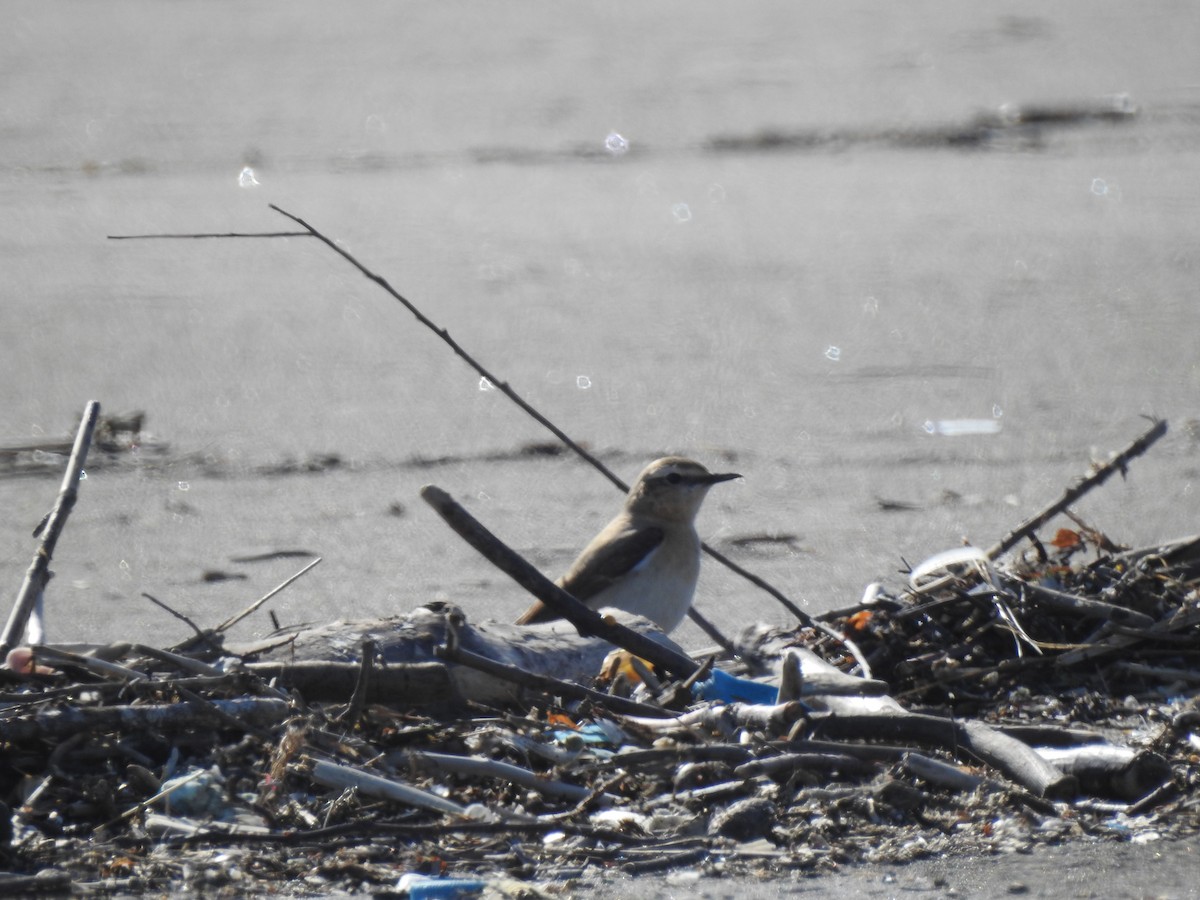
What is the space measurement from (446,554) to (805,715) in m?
3.80

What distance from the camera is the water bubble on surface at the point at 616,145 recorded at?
14969 millimetres

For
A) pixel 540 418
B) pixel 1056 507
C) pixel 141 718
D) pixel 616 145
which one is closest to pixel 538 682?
pixel 141 718

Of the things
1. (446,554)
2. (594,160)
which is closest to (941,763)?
(446,554)

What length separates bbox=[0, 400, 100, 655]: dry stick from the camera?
514 cm

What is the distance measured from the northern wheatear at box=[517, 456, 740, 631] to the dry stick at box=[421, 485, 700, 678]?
5.69ft

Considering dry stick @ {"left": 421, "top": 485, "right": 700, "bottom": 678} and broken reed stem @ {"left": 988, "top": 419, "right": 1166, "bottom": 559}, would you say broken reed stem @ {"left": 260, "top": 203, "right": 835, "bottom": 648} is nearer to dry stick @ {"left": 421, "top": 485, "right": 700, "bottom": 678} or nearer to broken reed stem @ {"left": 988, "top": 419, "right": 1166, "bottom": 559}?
dry stick @ {"left": 421, "top": 485, "right": 700, "bottom": 678}

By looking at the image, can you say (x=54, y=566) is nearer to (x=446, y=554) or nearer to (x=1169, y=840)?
(x=446, y=554)

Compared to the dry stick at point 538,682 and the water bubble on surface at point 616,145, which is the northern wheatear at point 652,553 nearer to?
the dry stick at point 538,682

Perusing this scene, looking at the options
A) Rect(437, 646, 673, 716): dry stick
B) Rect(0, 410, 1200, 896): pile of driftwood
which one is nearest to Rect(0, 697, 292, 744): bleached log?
Rect(0, 410, 1200, 896): pile of driftwood

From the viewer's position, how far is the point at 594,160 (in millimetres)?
14664

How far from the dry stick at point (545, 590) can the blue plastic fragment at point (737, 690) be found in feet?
0.25

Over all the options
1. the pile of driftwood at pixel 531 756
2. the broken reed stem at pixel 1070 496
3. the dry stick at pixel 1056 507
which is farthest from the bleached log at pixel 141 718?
the broken reed stem at pixel 1070 496

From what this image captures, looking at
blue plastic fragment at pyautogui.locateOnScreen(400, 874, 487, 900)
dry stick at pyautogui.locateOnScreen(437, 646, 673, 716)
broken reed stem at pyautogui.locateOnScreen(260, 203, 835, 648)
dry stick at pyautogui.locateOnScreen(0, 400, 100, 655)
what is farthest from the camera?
broken reed stem at pyautogui.locateOnScreen(260, 203, 835, 648)

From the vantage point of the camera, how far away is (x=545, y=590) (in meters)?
5.43
